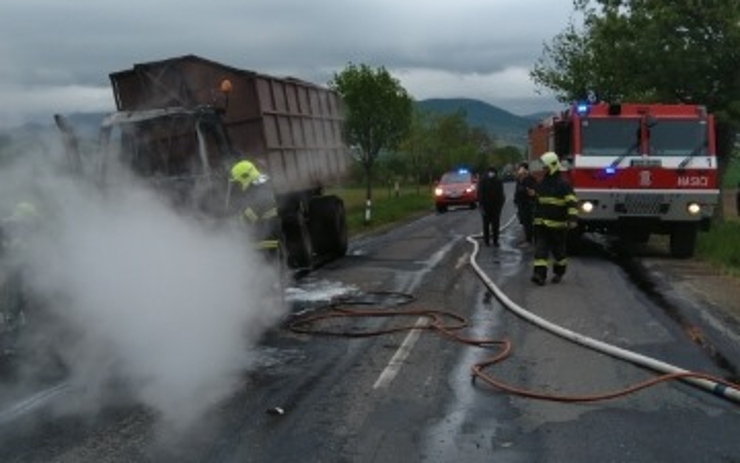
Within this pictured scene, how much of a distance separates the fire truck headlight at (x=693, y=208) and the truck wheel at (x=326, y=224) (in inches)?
228

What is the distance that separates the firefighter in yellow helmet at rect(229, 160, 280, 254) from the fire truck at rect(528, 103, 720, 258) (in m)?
7.15

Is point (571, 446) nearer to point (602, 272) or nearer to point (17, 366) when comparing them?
point (17, 366)

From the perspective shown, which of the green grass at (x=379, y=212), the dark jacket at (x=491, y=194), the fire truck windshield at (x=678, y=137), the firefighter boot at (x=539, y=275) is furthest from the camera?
the green grass at (x=379, y=212)

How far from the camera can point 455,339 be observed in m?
8.59

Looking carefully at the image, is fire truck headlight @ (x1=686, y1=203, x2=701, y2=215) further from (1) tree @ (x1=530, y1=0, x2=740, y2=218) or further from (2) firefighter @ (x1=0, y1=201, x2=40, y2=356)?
(2) firefighter @ (x1=0, y1=201, x2=40, y2=356)

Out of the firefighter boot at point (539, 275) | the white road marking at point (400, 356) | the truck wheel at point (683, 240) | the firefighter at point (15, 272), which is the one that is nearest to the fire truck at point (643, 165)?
the truck wheel at point (683, 240)

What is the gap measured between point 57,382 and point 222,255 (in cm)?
246

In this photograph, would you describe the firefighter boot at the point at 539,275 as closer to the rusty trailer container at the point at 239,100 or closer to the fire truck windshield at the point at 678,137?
the rusty trailer container at the point at 239,100

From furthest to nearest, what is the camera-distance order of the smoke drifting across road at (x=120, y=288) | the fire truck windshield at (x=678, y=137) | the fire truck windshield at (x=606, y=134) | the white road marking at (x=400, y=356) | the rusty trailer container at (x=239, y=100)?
the fire truck windshield at (x=606, y=134) < the fire truck windshield at (x=678, y=137) < the rusty trailer container at (x=239, y=100) < the smoke drifting across road at (x=120, y=288) < the white road marking at (x=400, y=356)

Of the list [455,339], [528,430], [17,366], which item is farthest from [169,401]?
[455,339]

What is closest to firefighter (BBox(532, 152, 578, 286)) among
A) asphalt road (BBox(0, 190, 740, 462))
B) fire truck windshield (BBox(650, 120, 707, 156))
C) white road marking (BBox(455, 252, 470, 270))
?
asphalt road (BBox(0, 190, 740, 462))

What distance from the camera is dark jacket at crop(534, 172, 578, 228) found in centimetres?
1270

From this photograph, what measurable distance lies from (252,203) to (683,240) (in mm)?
9110

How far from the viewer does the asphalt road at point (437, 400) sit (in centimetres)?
531
